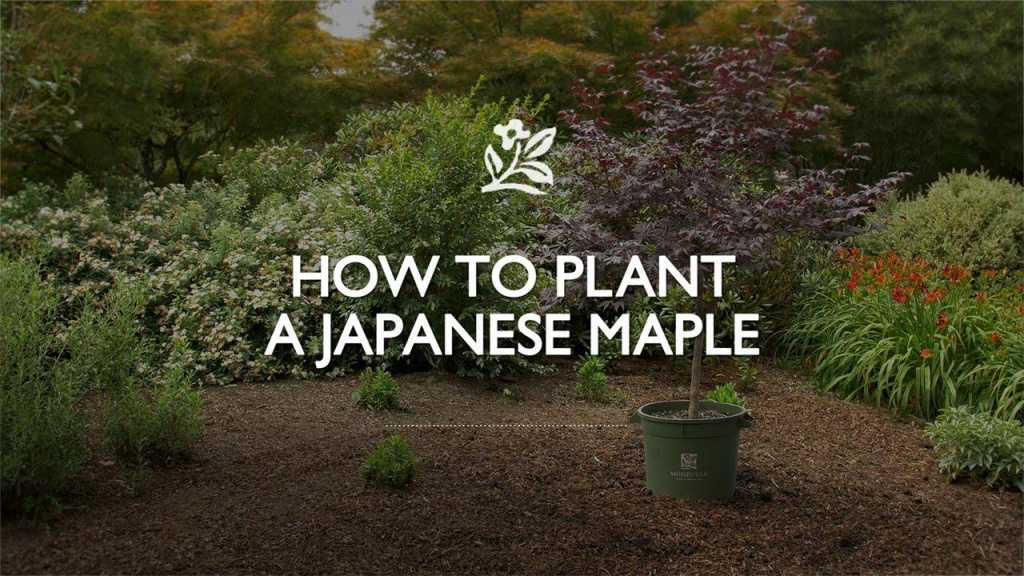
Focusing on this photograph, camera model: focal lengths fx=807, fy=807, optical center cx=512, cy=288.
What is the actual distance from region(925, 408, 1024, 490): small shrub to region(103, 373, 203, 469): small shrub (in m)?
3.63

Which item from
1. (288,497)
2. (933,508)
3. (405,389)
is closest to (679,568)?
(933,508)

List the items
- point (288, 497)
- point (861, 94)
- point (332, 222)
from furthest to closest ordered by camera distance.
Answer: point (861, 94), point (332, 222), point (288, 497)

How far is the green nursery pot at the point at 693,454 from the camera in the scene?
11.7 feet

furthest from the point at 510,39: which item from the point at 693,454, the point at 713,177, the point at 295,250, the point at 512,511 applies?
the point at 512,511

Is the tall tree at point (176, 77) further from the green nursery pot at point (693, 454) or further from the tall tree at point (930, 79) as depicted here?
the tall tree at point (930, 79)

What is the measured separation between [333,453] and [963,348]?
3825 millimetres

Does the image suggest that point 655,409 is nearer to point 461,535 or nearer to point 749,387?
point 461,535

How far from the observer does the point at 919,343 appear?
5043mm

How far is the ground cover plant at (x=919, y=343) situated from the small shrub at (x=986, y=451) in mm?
567

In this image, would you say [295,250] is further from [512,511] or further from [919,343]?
[919,343]

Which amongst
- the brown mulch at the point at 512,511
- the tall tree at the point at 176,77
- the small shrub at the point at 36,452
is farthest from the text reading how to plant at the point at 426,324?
the tall tree at the point at 176,77

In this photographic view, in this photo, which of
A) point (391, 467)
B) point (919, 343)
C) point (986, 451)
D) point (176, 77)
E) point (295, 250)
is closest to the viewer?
point (391, 467)

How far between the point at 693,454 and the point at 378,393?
2.05 m

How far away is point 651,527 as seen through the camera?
3.38m
